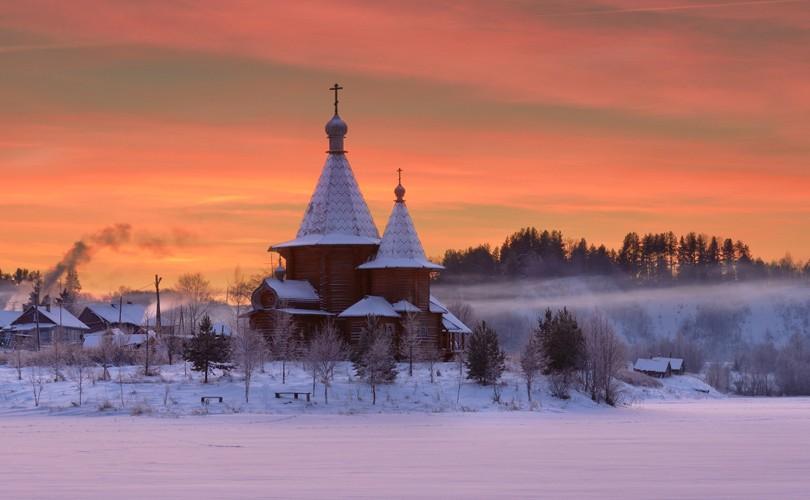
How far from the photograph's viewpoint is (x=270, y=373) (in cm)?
6281

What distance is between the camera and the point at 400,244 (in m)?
72.0

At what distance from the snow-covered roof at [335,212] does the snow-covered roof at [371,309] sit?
3.74 metres

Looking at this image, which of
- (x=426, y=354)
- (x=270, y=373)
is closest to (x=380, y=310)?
(x=426, y=354)

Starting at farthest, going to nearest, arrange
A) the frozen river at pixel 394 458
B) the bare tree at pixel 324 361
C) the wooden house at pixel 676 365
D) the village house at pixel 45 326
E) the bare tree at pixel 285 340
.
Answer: the wooden house at pixel 676 365 < the village house at pixel 45 326 < the bare tree at pixel 285 340 < the bare tree at pixel 324 361 < the frozen river at pixel 394 458

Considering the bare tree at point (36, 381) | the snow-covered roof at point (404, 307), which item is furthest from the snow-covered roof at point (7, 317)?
the snow-covered roof at point (404, 307)

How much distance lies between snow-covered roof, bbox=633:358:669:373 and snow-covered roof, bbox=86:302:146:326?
49.0 metres

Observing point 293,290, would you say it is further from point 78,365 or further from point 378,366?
point 378,366

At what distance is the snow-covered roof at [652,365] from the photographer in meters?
121

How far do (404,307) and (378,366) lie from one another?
11783 millimetres

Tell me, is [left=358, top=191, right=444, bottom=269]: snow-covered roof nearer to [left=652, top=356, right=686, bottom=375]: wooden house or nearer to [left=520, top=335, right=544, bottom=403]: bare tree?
[left=520, top=335, right=544, bottom=403]: bare tree

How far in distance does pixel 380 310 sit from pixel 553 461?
3926cm

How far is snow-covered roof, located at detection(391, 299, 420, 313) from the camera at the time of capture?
Answer: 229 feet

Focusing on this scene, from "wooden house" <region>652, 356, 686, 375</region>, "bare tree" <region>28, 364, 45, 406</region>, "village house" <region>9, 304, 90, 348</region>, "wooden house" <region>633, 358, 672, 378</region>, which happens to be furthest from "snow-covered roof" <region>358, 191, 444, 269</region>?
"wooden house" <region>652, 356, 686, 375</region>

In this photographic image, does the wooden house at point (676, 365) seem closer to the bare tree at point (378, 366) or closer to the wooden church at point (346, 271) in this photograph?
the wooden church at point (346, 271)
